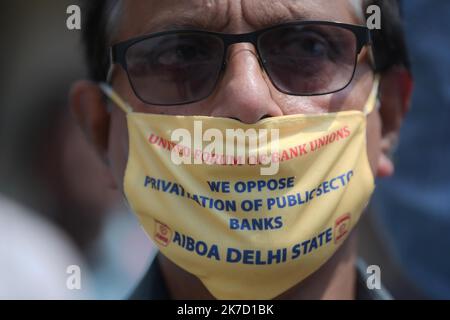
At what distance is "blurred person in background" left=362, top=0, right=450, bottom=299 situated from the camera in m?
2.59

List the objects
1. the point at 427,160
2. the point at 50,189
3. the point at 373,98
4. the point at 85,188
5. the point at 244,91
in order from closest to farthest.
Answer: the point at 244,91
the point at 373,98
the point at 427,160
the point at 85,188
the point at 50,189

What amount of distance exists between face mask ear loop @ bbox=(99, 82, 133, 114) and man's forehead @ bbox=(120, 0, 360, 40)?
0.22m

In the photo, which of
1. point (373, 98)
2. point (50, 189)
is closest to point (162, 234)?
point (373, 98)

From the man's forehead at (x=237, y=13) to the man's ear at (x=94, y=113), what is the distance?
36cm

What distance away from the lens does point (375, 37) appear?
1830 millimetres

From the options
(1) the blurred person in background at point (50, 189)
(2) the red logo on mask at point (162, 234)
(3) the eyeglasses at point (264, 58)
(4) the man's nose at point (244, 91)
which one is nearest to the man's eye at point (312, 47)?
(3) the eyeglasses at point (264, 58)

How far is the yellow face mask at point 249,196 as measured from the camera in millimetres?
1624

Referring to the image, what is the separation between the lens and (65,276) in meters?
3.12

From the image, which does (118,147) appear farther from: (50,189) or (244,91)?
(50,189)

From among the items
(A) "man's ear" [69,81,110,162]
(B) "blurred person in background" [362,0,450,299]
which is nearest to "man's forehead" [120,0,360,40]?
(A) "man's ear" [69,81,110,162]

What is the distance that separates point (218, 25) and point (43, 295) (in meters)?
1.67

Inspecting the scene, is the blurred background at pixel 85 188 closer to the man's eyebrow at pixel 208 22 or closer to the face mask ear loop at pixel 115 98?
the face mask ear loop at pixel 115 98

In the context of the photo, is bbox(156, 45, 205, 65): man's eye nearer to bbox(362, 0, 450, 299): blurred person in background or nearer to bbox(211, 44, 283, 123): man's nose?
bbox(211, 44, 283, 123): man's nose

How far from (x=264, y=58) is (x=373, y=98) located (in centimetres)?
34
